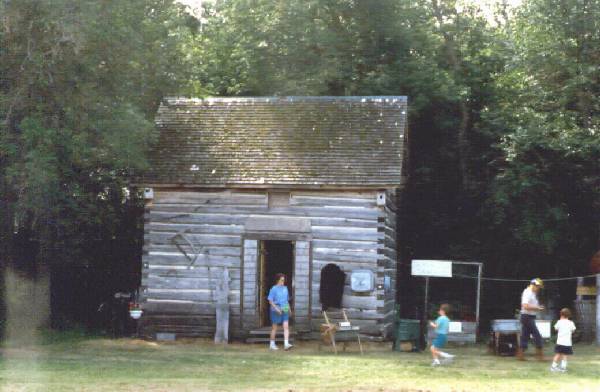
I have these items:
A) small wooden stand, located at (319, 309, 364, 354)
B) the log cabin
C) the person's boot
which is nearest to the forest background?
the log cabin

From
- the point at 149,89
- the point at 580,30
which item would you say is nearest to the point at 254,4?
the point at 149,89

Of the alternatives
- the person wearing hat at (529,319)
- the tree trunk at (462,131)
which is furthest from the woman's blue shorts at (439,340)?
the tree trunk at (462,131)

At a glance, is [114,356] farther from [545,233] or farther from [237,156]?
[545,233]

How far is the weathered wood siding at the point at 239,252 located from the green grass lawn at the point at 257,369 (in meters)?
0.92

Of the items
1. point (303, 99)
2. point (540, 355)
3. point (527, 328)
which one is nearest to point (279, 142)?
point (303, 99)

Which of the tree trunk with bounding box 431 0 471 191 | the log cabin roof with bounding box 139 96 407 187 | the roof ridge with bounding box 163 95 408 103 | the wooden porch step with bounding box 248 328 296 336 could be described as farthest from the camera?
the tree trunk with bounding box 431 0 471 191

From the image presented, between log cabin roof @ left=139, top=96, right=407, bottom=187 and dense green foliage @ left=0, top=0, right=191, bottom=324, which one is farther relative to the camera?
log cabin roof @ left=139, top=96, right=407, bottom=187

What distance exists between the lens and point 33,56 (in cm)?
2219

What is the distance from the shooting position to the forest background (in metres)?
22.6

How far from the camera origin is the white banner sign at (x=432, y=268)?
82.8 feet

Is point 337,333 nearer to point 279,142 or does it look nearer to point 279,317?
point 279,317

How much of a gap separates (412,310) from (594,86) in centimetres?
913

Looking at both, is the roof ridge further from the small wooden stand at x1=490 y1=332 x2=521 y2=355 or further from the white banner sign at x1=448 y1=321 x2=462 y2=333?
the small wooden stand at x1=490 y1=332 x2=521 y2=355

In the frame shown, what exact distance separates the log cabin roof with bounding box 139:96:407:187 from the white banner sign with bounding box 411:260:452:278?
2.91 m
